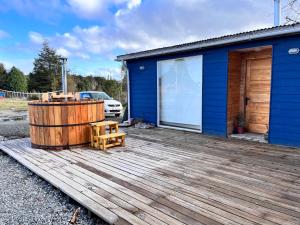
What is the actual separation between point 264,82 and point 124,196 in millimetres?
4714

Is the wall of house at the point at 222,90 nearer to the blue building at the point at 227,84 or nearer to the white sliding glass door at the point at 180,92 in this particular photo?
the blue building at the point at 227,84

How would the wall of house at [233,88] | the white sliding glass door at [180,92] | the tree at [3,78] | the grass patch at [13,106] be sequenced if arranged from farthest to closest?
the tree at [3,78] < the grass patch at [13,106] < the white sliding glass door at [180,92] < the wall of house at [233,88]

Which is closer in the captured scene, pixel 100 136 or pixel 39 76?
pixel 100 136

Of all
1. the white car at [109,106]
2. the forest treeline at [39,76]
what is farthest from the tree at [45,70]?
the white car at [109,106]

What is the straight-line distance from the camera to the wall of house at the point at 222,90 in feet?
15.5

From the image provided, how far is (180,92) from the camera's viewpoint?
22.4ft

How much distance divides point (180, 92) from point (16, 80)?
2835 centimetres

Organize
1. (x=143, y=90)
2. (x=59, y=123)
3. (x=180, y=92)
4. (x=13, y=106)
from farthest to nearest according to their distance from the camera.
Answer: (x=13, y=106)
(x=143, y=90)
(x=180, y=92)
(x=59, y=123)

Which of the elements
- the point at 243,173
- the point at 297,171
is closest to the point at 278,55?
the point at 297,171

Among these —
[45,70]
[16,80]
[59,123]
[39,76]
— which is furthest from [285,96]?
[16,80]

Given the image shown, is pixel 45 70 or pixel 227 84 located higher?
pixel 45 70

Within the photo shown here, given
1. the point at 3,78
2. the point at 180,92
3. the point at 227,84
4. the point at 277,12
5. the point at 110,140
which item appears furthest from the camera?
the point at 3,78

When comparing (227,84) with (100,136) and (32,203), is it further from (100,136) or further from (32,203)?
(32,203)

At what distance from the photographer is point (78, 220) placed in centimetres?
238
